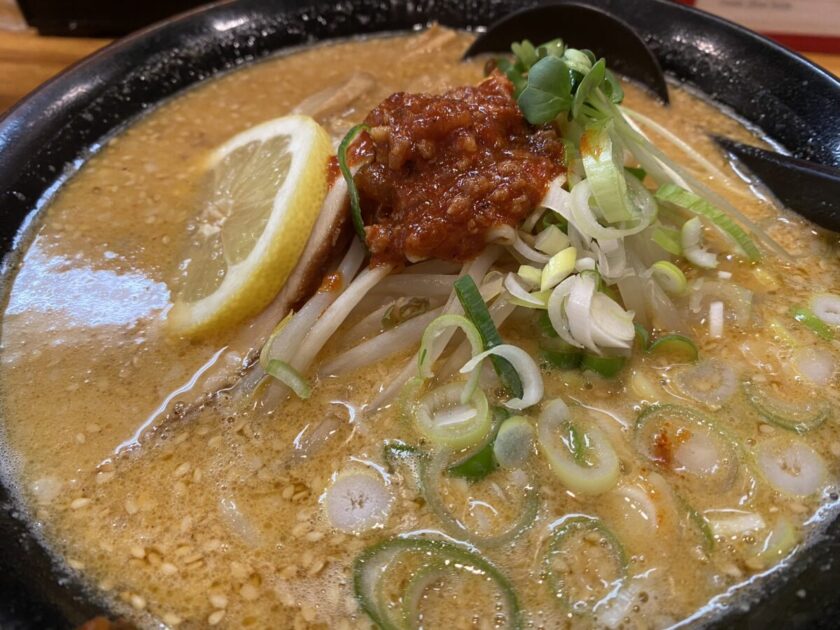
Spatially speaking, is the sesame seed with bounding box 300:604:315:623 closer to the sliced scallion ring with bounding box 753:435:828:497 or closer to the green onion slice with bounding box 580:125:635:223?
the sliced scallion ring with bounding box 753:435:828:497

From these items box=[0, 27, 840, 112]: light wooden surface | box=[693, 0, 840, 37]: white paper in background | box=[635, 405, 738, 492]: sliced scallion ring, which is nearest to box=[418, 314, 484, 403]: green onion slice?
box=[635, 405, 738, 492]: sliced scallion ring

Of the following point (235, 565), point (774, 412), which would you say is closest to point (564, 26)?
point (774, 412)

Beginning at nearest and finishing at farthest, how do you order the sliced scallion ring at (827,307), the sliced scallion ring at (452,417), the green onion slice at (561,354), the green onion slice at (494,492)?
1. the green onion slice at (494,492)
2. the sliced scallion ring at (452,417)
3. the green onion slice at (561,354)
4. the sliced scallion ring at (827,307)

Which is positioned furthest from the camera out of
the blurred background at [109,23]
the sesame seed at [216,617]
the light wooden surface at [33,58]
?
the blurred background at [109,23]

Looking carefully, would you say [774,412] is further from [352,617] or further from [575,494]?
[352,617]

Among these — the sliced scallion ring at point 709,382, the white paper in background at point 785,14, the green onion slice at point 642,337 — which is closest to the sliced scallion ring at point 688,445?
the sliced scallion ring at point 709,382

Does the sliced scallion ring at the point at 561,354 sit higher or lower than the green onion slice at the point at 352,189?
lower

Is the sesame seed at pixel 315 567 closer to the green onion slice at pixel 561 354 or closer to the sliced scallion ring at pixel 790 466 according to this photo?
the green onion slice at pixel 561 354
